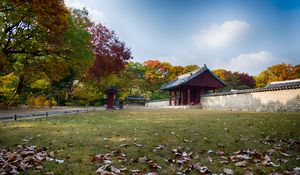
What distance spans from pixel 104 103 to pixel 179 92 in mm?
17378

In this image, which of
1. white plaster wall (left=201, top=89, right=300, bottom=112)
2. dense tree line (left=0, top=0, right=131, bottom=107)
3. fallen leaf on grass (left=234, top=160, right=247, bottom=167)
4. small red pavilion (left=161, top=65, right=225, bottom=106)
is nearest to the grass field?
fallen leaf on grass (left=234, top=160, right=247, bottom=167)

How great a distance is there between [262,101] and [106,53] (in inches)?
983

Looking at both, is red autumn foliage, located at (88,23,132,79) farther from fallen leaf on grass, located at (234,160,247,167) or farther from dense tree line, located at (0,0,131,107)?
fallen leaf on grass, located at (234,160,247,167)

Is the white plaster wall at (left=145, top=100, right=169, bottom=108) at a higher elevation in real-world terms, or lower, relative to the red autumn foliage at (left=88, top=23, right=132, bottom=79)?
lower

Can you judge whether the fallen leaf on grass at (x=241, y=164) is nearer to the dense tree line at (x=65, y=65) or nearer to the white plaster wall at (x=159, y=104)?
the dense tree line at (x=65, y=65)

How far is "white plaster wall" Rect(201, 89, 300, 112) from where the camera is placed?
17.3 metres

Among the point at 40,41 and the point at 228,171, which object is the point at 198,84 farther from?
the point at 228,171

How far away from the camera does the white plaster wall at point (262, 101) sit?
683 inches

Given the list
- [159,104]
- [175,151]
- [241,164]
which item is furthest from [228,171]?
[159,104]

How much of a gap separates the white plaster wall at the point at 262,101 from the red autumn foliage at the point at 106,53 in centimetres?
1693

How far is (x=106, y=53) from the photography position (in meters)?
37.2

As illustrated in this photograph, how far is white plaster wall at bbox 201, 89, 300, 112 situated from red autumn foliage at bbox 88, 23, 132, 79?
16934mm

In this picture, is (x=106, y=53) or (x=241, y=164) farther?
(x=106, y=53)

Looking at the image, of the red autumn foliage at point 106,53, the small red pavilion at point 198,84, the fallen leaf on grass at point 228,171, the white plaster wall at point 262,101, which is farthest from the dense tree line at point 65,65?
the white plaster wall at point 262,101
